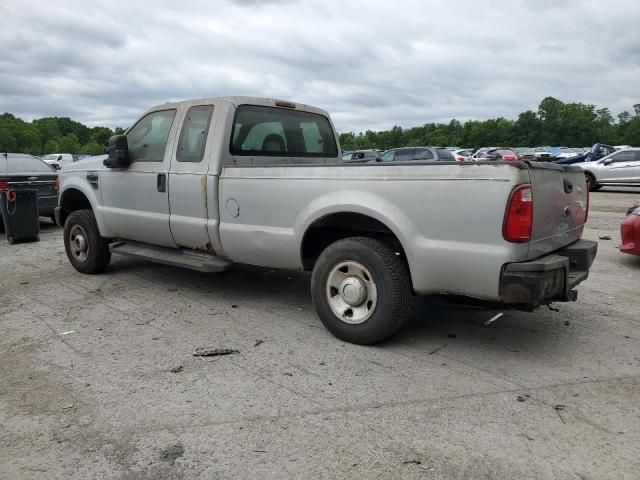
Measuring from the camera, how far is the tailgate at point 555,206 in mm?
3373

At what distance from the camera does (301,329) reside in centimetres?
438

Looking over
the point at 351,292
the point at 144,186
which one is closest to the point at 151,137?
the point at 144,186

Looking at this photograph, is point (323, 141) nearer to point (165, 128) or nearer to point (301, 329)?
point (165, 128)

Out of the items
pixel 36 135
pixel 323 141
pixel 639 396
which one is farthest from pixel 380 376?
pixel 36 135

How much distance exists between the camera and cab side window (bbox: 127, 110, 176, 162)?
5367 mm

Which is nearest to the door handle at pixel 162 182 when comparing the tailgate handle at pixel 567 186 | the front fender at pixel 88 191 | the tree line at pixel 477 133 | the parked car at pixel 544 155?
the front fender at pixel 88 191

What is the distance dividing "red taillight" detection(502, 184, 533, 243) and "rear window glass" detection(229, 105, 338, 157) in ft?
8.83

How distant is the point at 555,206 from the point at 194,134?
3307 mm

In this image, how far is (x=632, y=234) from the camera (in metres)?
6.45

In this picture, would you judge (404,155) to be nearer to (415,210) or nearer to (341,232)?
(341,232)

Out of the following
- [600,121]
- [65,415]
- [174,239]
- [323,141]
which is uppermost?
[600,121]

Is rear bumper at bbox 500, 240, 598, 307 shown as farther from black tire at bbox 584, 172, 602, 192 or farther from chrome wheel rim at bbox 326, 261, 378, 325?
black tire at bbox 584, 172, 602, 192

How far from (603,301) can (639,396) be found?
7.25 feet

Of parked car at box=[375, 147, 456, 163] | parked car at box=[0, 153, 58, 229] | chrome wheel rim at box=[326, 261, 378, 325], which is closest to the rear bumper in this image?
chrome wheel rim at box=[326, 261, 378, 325]
